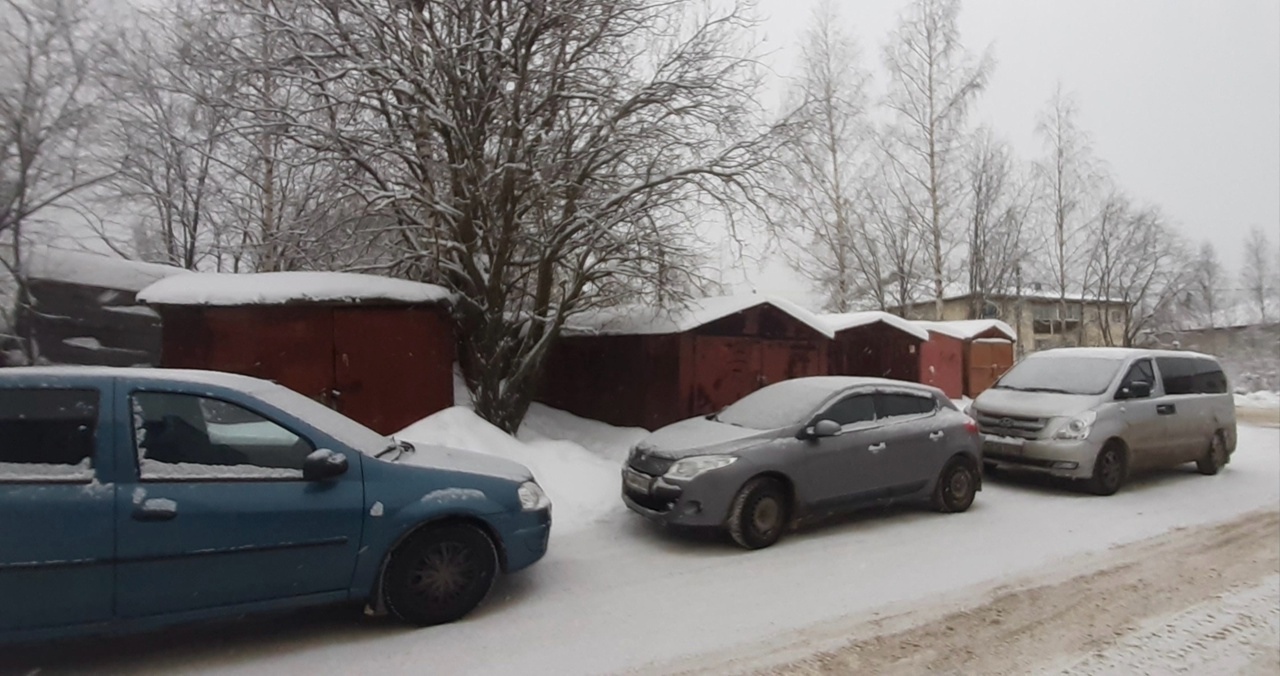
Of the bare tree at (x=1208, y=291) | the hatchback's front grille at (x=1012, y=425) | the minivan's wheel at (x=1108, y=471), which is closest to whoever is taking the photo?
the minivan's wheel at (x=1108, y=471)

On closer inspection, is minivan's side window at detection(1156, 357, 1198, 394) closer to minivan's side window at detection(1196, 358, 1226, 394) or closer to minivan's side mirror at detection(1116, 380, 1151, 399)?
minivan's side window at detection(1196, 358, 1226, 394)

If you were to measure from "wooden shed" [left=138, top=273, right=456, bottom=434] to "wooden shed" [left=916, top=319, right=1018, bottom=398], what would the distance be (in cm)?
1542

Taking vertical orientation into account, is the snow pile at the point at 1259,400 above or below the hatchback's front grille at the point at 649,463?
below

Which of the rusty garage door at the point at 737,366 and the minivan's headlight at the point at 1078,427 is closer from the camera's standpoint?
the minivan's headlight at the point at 1078,427

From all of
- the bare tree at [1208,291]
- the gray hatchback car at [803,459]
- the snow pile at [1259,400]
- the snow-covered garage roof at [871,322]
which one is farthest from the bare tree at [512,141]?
the bare tree at [1208,291]

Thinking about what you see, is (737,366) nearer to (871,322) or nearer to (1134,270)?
(871,322)

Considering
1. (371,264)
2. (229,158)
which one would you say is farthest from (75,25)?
(371,264)

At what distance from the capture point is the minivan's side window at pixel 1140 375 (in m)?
9.03

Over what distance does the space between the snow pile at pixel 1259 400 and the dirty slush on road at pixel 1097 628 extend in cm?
2357

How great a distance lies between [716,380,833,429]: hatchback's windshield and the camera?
6.78 meters

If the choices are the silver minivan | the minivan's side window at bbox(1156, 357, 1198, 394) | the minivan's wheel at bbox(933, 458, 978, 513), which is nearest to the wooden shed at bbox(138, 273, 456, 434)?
the minivan's wheel at bbox(933, 458, 978, 513)

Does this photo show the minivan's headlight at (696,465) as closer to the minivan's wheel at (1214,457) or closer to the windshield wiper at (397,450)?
the windshield wiper at (397,450)

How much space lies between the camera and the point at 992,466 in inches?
362

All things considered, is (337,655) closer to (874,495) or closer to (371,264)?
(874,495)
